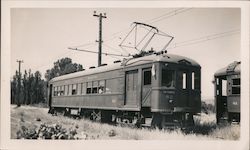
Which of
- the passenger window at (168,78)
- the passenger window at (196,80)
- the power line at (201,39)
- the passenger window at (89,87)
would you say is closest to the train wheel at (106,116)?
the passenger window at (89,87)

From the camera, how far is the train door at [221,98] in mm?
5656

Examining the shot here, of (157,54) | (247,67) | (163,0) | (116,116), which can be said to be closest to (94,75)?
(116,116)

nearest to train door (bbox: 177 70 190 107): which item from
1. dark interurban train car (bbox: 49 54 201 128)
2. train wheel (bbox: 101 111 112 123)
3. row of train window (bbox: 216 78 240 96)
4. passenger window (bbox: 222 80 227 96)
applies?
dark interurban train car (bbox: 49 54 201 128)

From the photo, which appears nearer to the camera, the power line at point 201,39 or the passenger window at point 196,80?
the power line at point 201,39

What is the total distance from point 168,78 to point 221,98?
82cm

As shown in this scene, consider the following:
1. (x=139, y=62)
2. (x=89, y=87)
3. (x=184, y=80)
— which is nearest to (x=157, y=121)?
(x=184, y=80)

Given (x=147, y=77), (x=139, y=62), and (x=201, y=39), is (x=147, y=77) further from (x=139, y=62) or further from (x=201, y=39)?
(x=201, y=39)

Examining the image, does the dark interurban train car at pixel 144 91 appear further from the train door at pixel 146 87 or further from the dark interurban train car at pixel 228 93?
the dark interurban train car at pixel 228 93

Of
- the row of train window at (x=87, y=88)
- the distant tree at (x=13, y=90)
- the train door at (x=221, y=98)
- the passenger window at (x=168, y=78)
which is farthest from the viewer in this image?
the row of train window at (x=87, y=88)

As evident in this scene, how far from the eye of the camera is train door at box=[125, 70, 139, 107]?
5715 millimetres

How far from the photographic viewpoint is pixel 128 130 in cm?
550

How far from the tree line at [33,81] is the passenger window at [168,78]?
1.15 m

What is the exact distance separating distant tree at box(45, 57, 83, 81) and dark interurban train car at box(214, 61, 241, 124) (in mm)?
1931

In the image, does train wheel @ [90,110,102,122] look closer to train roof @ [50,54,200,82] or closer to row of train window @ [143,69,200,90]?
train roof @ [50,54,200,82]
